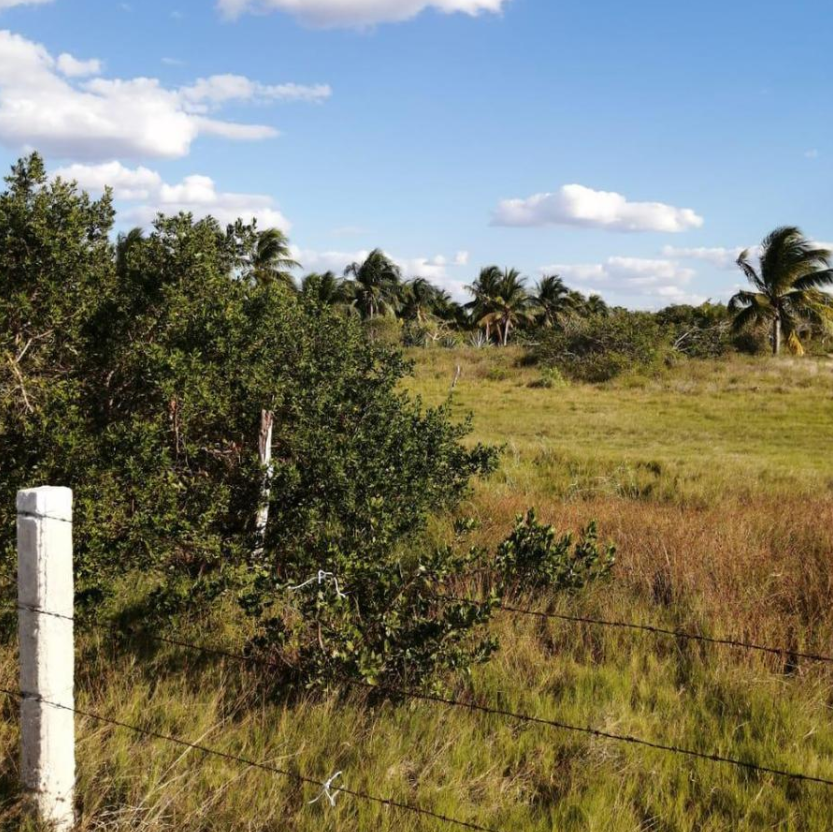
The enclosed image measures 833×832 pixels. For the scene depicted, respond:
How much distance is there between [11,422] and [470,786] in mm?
4154

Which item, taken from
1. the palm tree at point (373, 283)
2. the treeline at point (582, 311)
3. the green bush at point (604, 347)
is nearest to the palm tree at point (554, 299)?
the treeline at point (582, 311)

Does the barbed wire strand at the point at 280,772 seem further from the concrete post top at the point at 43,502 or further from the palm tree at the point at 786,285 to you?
the palm tree at the point at 786,285

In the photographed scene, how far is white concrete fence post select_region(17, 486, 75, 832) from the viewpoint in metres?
2.83

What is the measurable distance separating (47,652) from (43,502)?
59 cm

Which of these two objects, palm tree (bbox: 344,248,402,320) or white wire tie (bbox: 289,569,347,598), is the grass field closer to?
white wire tie (bbox: 289,569,347,598)

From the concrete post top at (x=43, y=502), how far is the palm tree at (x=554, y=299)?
A: 57.0m

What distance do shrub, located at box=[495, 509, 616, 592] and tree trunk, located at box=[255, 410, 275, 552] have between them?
6.47ft

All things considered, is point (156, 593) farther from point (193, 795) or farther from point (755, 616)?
point (755, 616)

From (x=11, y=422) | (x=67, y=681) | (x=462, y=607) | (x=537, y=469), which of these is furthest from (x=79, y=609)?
(x=537, y=469)

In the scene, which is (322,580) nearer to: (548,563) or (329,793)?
(329,793)

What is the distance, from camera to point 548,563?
597cm

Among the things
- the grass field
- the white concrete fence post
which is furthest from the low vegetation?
the white concrete fence post

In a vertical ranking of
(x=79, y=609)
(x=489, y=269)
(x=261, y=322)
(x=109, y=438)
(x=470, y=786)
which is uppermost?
(x=489, y=269)

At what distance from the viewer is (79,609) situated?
4.88 meters
